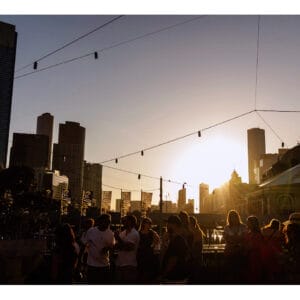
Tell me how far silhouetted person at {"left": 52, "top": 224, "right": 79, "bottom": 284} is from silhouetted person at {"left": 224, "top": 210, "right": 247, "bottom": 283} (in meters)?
3.31

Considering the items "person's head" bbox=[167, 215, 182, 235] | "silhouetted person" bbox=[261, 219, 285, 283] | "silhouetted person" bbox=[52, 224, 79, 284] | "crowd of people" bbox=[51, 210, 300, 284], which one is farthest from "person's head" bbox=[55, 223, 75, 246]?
"silhouetted person" bbox=[261, 219, 285, 283]

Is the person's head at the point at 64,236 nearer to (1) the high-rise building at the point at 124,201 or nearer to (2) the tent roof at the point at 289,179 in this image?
(2) the tent roof at the point at 289,179

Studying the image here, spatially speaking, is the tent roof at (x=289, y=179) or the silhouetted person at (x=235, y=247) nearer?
the silhouetted person at (x=235, y=247)

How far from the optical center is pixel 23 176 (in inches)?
1884

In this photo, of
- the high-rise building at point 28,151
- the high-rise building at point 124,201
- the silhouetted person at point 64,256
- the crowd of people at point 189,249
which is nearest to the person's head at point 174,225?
the crowd of people at point 189,249

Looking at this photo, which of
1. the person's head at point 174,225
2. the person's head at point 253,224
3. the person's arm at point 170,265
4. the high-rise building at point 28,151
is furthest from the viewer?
the high-rise building at point 28,151

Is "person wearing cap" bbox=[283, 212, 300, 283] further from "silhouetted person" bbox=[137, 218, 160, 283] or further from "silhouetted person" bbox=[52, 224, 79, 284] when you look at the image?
"silhouetted person" bbox=[52, 224, 79, 284]

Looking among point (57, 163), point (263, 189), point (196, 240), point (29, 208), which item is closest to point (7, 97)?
point (57, 163)

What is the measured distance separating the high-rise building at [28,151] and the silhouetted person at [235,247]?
169675 millimetres

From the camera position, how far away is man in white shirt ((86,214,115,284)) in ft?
23.9

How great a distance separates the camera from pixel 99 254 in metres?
7.30

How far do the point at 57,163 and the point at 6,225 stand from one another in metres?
150

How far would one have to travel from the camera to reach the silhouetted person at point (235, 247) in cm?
799

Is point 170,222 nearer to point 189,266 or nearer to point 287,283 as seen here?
point 189,266
